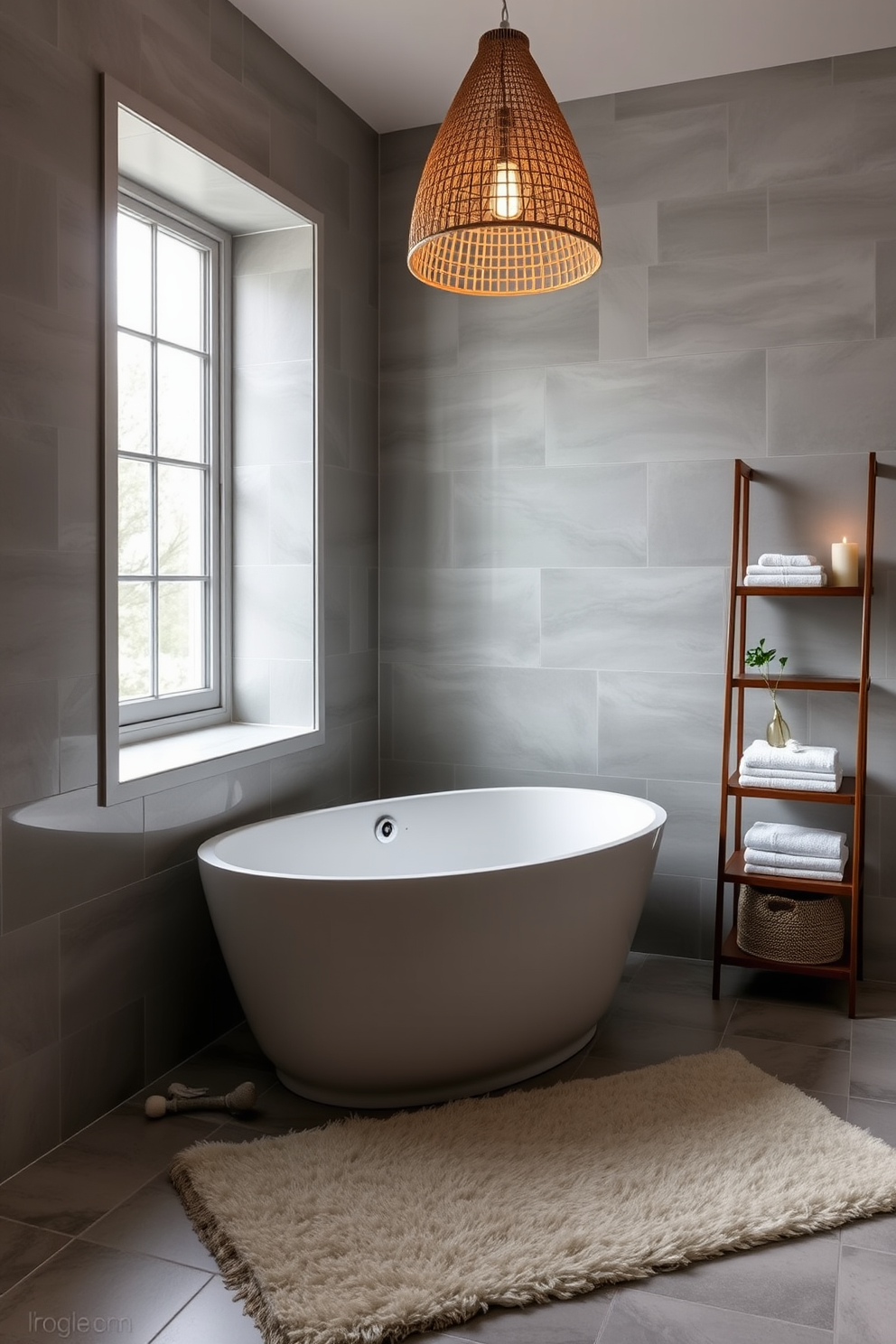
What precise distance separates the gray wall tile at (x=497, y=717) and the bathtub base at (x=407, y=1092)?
Result: 1.26 metres

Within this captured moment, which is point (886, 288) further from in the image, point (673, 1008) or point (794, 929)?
point (673, 1008)

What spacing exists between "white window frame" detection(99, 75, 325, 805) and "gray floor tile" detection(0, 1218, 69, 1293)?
0.88 metres

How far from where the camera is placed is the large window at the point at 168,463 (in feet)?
9.94

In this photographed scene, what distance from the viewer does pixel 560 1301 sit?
6.12 feet

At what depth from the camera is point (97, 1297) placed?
1854mm

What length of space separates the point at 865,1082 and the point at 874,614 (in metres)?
1.37

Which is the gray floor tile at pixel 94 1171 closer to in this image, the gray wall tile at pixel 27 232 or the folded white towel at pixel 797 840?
the folded white towel at pixel 797 840

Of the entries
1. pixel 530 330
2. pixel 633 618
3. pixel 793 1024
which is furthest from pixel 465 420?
pixel 793 1024

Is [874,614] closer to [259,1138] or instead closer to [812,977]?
[812,977]

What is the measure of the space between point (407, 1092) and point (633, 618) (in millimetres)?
1717

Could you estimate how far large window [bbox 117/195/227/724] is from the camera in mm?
3029

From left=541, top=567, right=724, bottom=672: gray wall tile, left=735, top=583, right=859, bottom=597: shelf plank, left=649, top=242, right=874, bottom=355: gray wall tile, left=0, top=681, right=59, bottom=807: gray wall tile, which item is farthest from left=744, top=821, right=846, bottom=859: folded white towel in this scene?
left=0, top=681, right=59, bottom=807: gray wall tile

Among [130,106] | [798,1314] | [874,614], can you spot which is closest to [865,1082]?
[798,1314]

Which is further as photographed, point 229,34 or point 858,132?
point 858,132
